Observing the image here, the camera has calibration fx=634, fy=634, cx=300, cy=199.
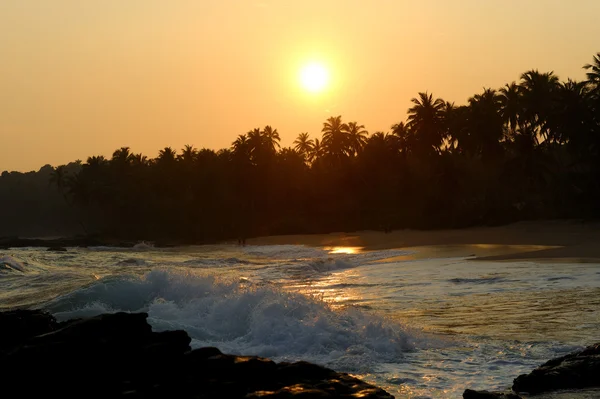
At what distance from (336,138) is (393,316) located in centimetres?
6635

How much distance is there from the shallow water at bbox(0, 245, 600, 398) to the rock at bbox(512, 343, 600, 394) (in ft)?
1.27

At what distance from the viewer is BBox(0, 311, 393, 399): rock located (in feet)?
18.8

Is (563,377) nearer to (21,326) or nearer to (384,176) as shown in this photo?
(21,326)

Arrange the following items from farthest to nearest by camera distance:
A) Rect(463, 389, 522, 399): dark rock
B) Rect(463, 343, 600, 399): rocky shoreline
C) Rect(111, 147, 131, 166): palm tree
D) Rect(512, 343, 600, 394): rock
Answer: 1. Rect(111, 147, 131, 166): palm tree
2. Rect(512, 343, 600, 394): rock
3. Rect(463, 343, 600, 399): rocky shoreline
4. Rect(463, 389, 522, 399): dark rock

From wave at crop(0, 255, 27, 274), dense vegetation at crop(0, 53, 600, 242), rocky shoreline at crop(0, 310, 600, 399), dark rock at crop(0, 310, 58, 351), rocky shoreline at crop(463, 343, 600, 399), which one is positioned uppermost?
dense vegetation at crop(0, 53, 600, 242)

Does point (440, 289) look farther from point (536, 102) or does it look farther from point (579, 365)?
point (536, 102)

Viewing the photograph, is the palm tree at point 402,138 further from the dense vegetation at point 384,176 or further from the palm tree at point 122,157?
the palm tree at point 122,157

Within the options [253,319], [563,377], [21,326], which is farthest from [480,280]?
[21,326]

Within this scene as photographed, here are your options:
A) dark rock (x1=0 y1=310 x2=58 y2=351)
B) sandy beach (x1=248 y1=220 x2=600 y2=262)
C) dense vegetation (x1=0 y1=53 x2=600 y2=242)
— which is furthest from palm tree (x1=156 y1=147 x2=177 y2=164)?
dark rock (x1=0 y1=310 x2=58 y2=351)

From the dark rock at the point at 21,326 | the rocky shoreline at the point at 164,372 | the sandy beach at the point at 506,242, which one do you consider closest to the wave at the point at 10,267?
the sandy beach at the point at 506,242

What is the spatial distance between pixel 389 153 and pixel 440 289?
54.6 metres

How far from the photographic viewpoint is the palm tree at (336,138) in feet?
257

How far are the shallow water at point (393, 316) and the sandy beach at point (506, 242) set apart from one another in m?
5.73

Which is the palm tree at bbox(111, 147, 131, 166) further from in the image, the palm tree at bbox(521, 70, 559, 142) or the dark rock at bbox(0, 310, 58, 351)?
the dark rock at bbox(0, 310, 58, 351)
